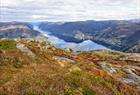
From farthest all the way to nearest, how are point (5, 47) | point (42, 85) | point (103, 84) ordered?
1. point (5, 47)
2. point (103, 84)
3. point (42, 85)

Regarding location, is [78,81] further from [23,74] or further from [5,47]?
[5,47]

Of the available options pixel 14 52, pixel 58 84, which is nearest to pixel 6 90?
pixel 58 84

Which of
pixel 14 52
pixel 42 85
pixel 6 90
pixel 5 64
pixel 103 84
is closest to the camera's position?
pixel 6 90

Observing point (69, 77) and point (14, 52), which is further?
point (14, 52)

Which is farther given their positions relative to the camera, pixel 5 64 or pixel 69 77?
pixel 5 64

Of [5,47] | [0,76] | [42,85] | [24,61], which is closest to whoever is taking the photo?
[42,85]

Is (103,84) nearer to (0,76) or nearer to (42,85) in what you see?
(42,85)

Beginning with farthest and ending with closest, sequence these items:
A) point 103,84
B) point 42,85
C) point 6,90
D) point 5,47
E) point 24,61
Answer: point 5,47 < point 24,61 < point 103,84 < point 42,85 < point 6,90

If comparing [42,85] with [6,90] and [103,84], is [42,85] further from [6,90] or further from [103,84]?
[103,84]

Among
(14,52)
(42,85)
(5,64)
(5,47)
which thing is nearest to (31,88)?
(42,85)
